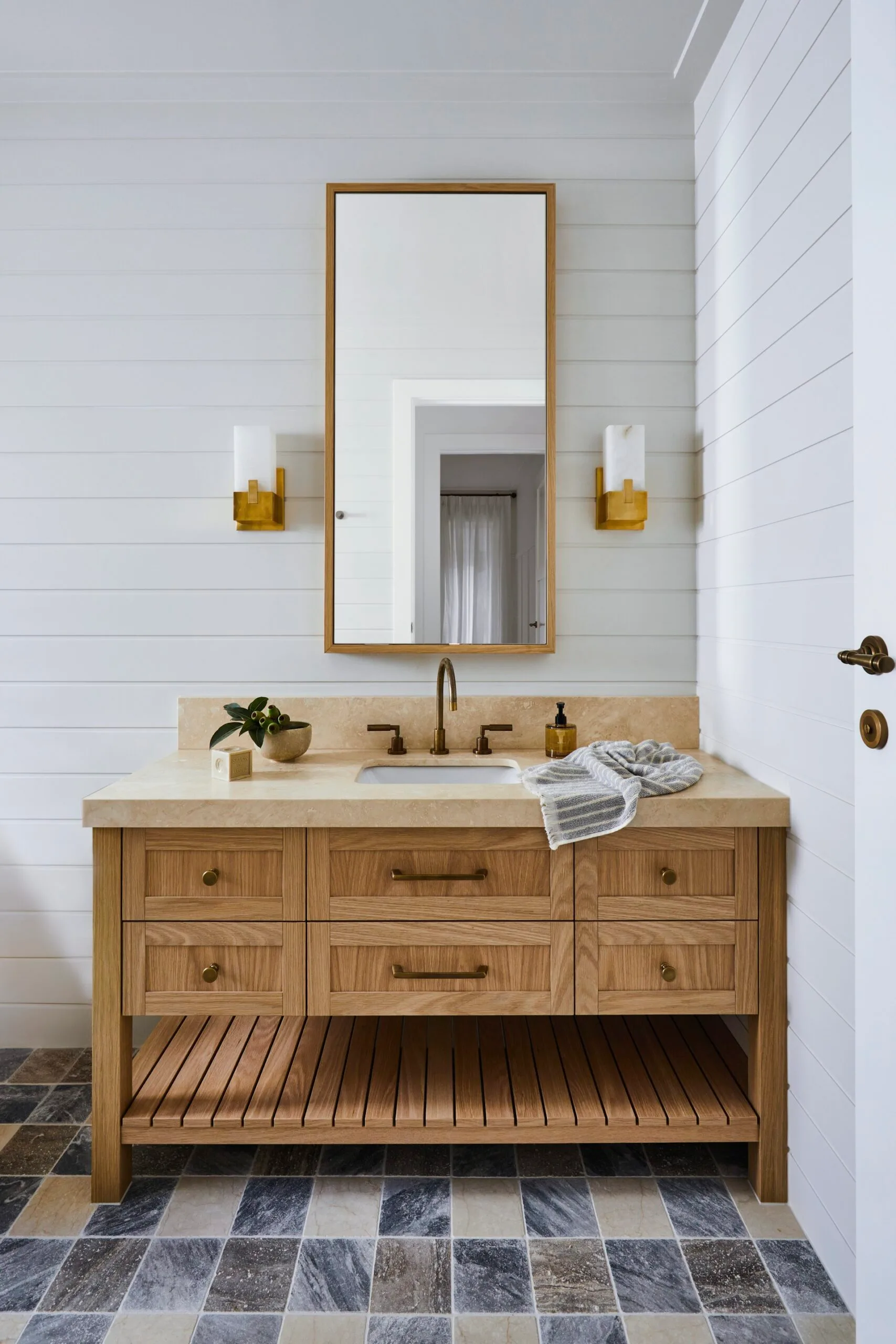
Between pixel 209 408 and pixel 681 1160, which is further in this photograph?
pixel 209 408

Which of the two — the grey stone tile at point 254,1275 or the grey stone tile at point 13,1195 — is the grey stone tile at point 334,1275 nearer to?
the grey stone tile at point 254,1275

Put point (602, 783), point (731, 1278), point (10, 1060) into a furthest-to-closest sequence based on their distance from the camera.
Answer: point (10, 1060)
point (602, 783)
point (731, 1278)

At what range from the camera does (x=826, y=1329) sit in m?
1.37

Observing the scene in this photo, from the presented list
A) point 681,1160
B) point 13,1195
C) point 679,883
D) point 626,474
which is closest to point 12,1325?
point 13,1195

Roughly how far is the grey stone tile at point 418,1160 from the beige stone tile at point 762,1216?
58 centimetres

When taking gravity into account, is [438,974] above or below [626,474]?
below

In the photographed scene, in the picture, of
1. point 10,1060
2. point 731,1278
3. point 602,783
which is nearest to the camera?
point 731,1278

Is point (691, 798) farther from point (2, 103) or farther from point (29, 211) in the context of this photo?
point (2, 103)

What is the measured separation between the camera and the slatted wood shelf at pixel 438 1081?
5.51 feet

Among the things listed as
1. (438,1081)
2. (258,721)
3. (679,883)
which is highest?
(258,721)

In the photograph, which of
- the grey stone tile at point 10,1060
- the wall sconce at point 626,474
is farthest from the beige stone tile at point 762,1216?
the grey stone tile at point 10,1060

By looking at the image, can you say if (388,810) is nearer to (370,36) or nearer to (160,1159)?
(160,1159)

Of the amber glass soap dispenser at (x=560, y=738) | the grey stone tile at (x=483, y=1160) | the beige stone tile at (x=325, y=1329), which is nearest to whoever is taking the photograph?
the beige stone tile at (x=325, y=1329)

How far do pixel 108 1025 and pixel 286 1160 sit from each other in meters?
0.50
